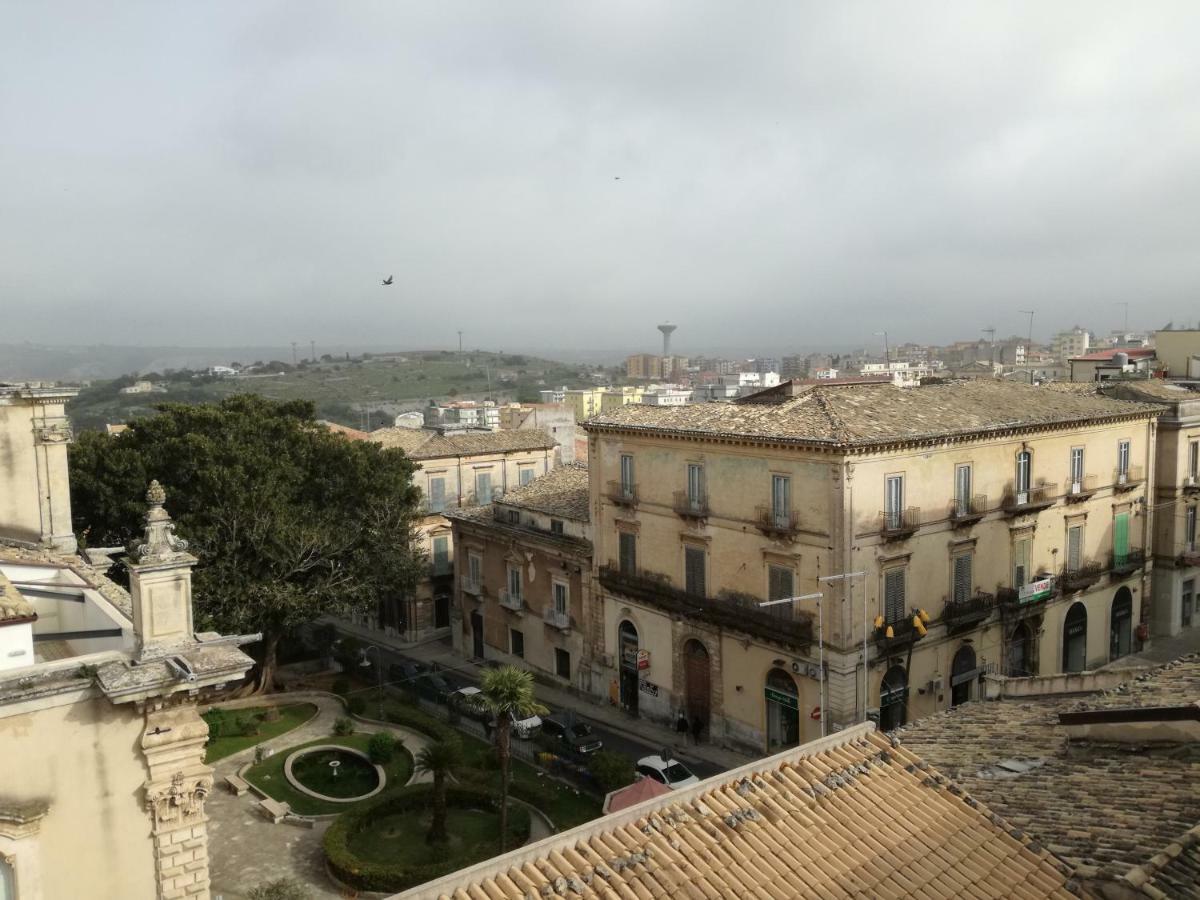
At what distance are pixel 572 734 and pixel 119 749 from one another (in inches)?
853

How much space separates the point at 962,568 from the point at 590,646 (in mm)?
14651

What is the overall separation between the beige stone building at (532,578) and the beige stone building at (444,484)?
2905mm

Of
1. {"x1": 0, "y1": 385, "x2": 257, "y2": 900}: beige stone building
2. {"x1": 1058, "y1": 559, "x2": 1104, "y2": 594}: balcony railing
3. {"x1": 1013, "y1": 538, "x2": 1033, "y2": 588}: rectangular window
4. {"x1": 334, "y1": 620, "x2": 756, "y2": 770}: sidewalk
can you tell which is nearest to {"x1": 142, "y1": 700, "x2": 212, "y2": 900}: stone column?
{"x1": 0, "y1": 385, "x2": 257, "y2": 900}: beige stone building

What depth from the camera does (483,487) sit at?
51.5 m

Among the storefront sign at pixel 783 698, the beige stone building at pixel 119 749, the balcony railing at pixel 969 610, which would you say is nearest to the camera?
the beige stone building at pixel 119 749

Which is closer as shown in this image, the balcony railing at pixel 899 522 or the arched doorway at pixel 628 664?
the balcony railing at pixel 899 522

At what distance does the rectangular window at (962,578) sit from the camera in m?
32.6

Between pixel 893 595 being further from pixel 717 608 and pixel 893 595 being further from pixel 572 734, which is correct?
pixel 572 734

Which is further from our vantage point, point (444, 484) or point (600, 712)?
point (444, 484)

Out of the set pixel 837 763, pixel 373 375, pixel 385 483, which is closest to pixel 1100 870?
pixel 837 763

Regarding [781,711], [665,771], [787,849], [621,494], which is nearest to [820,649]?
[781,711]

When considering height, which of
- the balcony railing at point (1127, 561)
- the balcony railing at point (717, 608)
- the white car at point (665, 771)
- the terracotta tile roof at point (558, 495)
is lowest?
the white car at point (665, 771)

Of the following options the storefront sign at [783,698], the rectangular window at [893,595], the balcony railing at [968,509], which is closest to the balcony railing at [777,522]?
the rectangular window at [893,595]

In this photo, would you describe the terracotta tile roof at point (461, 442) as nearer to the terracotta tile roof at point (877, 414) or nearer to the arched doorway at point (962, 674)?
the terracotta tile roof at point (877, 414)
